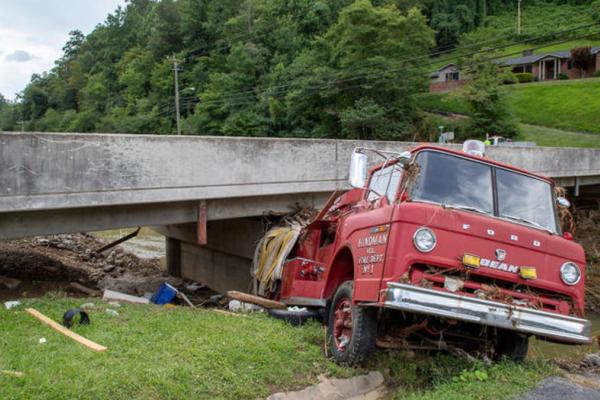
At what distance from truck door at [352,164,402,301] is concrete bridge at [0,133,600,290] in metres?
3.91

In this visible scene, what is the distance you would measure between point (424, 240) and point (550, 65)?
63.1 metres

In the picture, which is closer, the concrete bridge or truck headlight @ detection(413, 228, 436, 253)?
truck headlight @ detection(413, 228, 436, 253)

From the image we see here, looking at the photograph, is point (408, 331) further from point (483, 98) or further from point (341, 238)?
point (483, 98)

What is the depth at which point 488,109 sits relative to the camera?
39375 millimetres

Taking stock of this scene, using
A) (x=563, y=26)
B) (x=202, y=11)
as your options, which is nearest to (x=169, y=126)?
(x=202, y=11)

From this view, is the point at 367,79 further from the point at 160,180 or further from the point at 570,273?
the point at 570,273

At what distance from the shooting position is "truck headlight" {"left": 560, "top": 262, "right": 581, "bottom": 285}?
5382 mm

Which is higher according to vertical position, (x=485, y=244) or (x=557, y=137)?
(x=557, y=137)

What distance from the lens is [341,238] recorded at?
652 centimetres

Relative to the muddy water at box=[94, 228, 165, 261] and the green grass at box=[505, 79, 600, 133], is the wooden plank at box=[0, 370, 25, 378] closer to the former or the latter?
the muddy water at box=[94, 228, 165, 261]

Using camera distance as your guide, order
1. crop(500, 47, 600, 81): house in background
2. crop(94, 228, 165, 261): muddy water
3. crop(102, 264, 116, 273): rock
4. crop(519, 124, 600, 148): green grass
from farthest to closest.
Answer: crop(500, 47, 600, 81): house in background < crop(519, 124, 600, 148): green grass < crop(94, 228, 165, 261): muddy water < crop(102, 264, 116, 273): rock

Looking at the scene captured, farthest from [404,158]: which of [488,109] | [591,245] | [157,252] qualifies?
[488,109]

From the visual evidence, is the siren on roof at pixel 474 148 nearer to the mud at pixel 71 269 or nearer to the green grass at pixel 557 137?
the mud at pixel 71 269

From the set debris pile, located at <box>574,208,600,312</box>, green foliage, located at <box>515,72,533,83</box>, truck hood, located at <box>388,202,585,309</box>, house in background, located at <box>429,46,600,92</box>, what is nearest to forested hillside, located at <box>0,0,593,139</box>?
house in background, located at <box>429,46,600,92</box>
